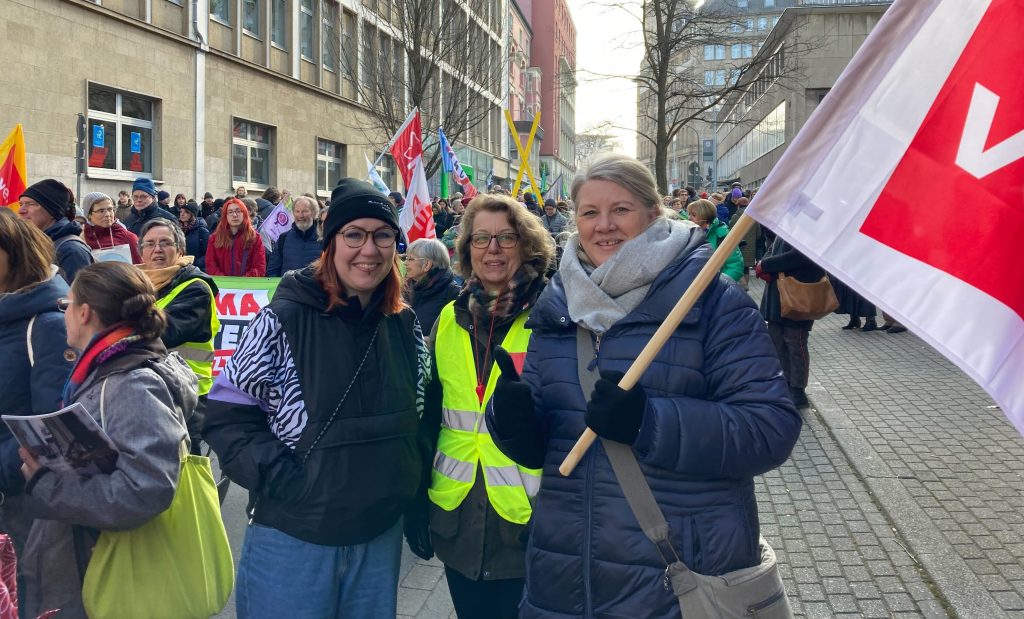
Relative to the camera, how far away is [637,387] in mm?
2215

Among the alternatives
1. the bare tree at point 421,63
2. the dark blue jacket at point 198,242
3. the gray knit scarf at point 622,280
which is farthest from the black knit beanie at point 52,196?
the bare tree at point 421,63

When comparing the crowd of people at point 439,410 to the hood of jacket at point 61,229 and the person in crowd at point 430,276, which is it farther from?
the hood of jacket at point 61,229

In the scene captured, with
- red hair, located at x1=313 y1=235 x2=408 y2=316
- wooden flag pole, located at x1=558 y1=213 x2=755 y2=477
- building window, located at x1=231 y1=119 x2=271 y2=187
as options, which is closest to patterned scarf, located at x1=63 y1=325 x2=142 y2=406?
red hair, located at x1=313 y1=235 x2=408 y2=316

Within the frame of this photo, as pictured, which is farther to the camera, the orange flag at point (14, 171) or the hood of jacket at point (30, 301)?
the orange flag at point (14, 171)

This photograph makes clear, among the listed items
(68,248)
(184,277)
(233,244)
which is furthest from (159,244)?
(233,244)

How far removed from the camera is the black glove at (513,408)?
7.85 ft

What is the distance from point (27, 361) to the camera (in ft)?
10.4

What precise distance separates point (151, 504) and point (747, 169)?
61.9 m

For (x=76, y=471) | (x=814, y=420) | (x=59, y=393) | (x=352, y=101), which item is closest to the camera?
(x=76, y=471)

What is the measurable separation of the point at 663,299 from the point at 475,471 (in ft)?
3.80

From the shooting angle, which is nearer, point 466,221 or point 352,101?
point 466,221

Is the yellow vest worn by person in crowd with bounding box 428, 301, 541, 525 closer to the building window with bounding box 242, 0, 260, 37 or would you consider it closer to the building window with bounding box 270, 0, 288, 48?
the building window with bounding box 242, 0, 260, 37

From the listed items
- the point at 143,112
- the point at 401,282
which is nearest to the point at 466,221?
the point at 401,282

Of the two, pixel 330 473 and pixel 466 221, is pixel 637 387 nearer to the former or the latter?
pixel 330 473
